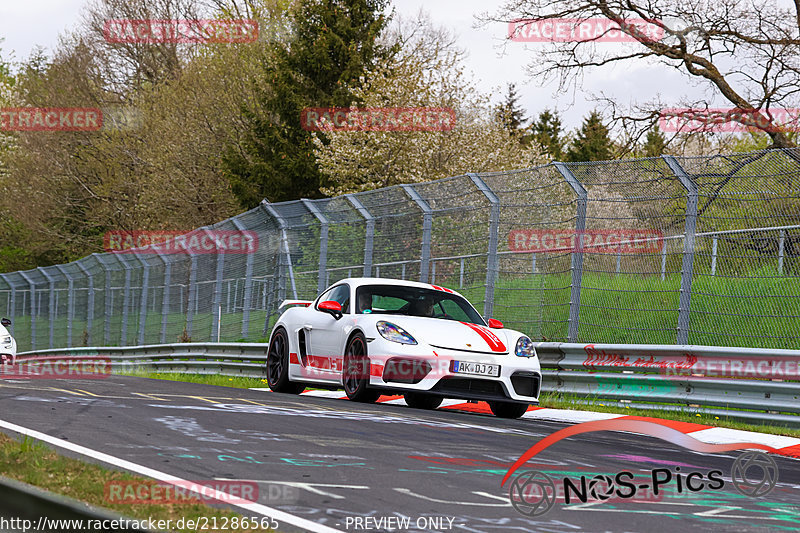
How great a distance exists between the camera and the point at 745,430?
32.0 ft

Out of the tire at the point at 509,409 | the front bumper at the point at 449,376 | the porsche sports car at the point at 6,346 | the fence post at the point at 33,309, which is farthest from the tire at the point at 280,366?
the fence post at the point at 33,309

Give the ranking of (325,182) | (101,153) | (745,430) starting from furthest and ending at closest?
1. (101,153)
2. (325,182)
3. (745,430)

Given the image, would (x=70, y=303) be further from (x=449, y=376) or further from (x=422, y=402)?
(x=449, y=376)

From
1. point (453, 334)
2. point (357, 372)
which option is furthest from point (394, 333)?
point (357, 372)

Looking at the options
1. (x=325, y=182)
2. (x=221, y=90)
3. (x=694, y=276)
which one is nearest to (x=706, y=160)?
(x=694, y=276)

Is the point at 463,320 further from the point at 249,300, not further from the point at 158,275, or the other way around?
the point at 158,275

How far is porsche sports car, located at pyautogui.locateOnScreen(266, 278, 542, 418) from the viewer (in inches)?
406

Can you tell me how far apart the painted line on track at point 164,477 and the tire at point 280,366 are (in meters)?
5.84

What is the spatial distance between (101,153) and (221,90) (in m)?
7.42

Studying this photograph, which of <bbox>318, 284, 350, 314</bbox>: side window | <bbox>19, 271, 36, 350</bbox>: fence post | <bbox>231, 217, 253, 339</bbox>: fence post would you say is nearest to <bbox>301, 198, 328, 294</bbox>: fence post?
<bbox>231, 217, 253, 339</bbox>: fence post

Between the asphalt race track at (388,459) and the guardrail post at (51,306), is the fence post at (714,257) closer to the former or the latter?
the asphalt race track at (388,459)

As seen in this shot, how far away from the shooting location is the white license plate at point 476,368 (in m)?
10.3

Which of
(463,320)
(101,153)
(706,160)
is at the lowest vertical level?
(463,320)

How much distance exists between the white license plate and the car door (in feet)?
5.42
